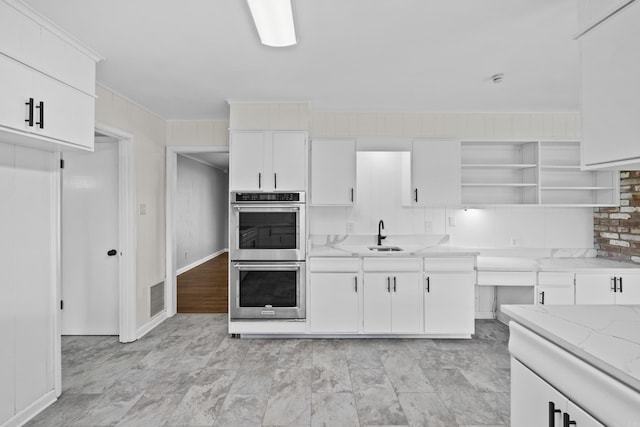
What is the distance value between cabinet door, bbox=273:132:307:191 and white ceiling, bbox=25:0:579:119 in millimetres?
443

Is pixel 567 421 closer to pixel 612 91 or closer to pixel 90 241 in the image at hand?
pixel 612 91

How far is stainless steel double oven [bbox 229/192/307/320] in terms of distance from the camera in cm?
368

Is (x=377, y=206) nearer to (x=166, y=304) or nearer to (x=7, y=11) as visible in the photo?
(x=166, y=304)

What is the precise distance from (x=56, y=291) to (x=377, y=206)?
3.25 metres

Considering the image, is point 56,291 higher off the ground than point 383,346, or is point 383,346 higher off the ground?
point 56,291

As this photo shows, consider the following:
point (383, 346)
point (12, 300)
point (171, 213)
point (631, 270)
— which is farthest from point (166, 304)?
point (631, 270)

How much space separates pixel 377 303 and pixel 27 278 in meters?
2.98

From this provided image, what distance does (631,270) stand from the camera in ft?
11.7

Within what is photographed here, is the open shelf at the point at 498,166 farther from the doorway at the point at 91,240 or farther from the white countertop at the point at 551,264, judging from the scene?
the doorway at the point at 91,240

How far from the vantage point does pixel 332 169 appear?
4035mm

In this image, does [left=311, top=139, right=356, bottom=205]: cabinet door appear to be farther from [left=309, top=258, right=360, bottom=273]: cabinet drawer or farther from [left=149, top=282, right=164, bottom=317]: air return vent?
[left=149, top=282, right=164, bottom=317]: air return vent

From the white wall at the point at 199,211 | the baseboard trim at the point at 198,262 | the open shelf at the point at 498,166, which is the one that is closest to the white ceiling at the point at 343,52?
the open shelf at the point at 498,166

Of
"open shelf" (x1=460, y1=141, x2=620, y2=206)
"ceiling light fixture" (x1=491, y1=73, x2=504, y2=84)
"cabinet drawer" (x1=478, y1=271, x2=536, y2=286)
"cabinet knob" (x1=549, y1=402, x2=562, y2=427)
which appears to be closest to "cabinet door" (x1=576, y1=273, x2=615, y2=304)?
"cabinet drawer" (x1=478, y1=271, x2=536, y2=286)

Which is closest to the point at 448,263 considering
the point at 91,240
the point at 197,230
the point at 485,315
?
the point at 485,315
